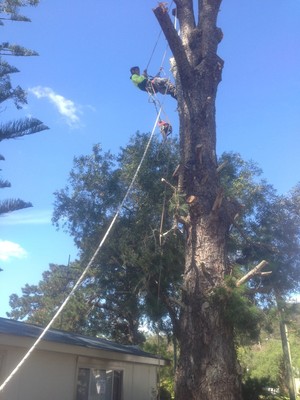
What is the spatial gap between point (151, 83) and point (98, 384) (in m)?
7.17

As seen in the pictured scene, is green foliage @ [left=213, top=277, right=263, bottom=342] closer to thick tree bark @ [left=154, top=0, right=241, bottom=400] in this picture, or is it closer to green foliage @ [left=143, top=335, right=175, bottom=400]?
thick tree bark @ [left=154, top=0, right=241, bottom=400]

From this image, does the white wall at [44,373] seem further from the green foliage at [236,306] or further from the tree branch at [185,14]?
the tree branch at [185,14]

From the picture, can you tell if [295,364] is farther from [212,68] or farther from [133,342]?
[212,68]

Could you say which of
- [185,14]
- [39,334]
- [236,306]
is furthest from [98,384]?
[185,14]

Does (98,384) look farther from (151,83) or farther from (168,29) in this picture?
(168,29)

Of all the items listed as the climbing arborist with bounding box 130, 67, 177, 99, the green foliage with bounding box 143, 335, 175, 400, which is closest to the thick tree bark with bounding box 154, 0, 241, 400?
the climbing arborist with bounding box 130, 67, 177, 99

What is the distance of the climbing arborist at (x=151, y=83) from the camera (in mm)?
9523

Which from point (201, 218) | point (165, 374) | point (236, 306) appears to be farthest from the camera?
point (165, 374)

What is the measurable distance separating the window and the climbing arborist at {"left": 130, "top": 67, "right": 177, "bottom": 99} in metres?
6.58

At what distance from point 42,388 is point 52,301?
26.2 m

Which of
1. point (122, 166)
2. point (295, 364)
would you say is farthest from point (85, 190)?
point (295, 364)

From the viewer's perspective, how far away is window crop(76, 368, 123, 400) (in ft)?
30.4

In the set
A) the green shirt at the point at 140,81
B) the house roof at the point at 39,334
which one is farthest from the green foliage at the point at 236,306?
the green shirt at the point at 140,81

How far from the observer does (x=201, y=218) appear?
6582 mm
